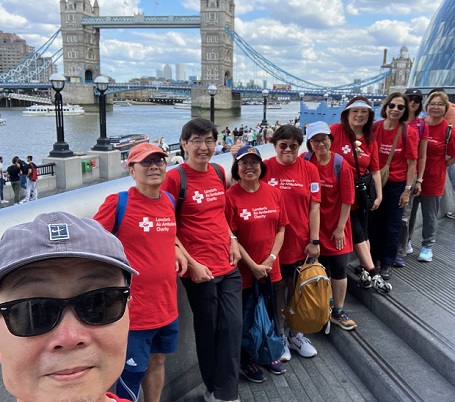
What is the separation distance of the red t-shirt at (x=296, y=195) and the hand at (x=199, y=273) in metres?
0.71

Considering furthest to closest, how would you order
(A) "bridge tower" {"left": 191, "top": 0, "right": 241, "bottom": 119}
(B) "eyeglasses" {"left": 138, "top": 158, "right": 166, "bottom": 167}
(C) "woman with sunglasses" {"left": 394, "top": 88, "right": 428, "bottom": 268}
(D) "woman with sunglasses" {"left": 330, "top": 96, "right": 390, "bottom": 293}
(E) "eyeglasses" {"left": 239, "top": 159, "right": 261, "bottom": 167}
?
1. (A) "bridge tower" {"left": 191, "top": 0, "right": 241, "bottom": 119}
2. (C) "woman with sunglasses" {"left": 394, "top": 88, "right": 428, "bottom": 268}
3. (D) "woman with sunglasses" {"left": 330, "top": 96, "right": 390, "bottom": 293}
4. (E) "eyeglasses" {"left": 239, "top": 159, "right": 261, "bottom": 167}
5. (B) "eyeglasses" {"left": 138, "top": 158, "right": 166, "bottom": 167}

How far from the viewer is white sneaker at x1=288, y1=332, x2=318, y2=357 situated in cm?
276

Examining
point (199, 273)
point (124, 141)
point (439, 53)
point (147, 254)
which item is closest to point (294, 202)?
point (199, 273)

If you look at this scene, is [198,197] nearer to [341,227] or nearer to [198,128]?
[198,128]

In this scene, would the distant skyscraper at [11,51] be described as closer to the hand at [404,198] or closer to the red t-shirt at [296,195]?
the hand at [404,198]

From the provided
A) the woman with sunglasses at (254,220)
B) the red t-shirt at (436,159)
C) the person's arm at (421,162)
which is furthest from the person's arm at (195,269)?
the red t-shirt at (436,159)

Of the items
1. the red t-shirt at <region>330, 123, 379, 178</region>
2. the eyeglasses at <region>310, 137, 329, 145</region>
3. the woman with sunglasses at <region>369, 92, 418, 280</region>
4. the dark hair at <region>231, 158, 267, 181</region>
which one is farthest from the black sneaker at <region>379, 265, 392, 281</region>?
the dark hair at <region>231, 158, 267, 181</region>

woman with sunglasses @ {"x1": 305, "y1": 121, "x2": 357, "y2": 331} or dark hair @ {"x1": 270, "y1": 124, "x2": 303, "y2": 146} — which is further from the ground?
dark hair @ {"x1": 270, "y1": 124, "x2": 303, "y2": 146}

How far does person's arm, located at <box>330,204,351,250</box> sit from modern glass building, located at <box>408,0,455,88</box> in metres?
26.9

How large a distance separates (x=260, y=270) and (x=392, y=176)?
156cm

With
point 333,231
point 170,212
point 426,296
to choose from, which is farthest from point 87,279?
point 426,296

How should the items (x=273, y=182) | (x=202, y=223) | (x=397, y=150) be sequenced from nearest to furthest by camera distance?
1. (x=202, y=223)
2. (x=273, y=182)
3. (x=397, y=150)

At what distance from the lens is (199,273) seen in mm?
2125

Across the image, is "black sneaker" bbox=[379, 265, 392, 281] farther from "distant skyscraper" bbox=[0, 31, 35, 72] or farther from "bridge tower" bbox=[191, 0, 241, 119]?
"distant skyscraper" bbox=[0, 31, 35, 72]
